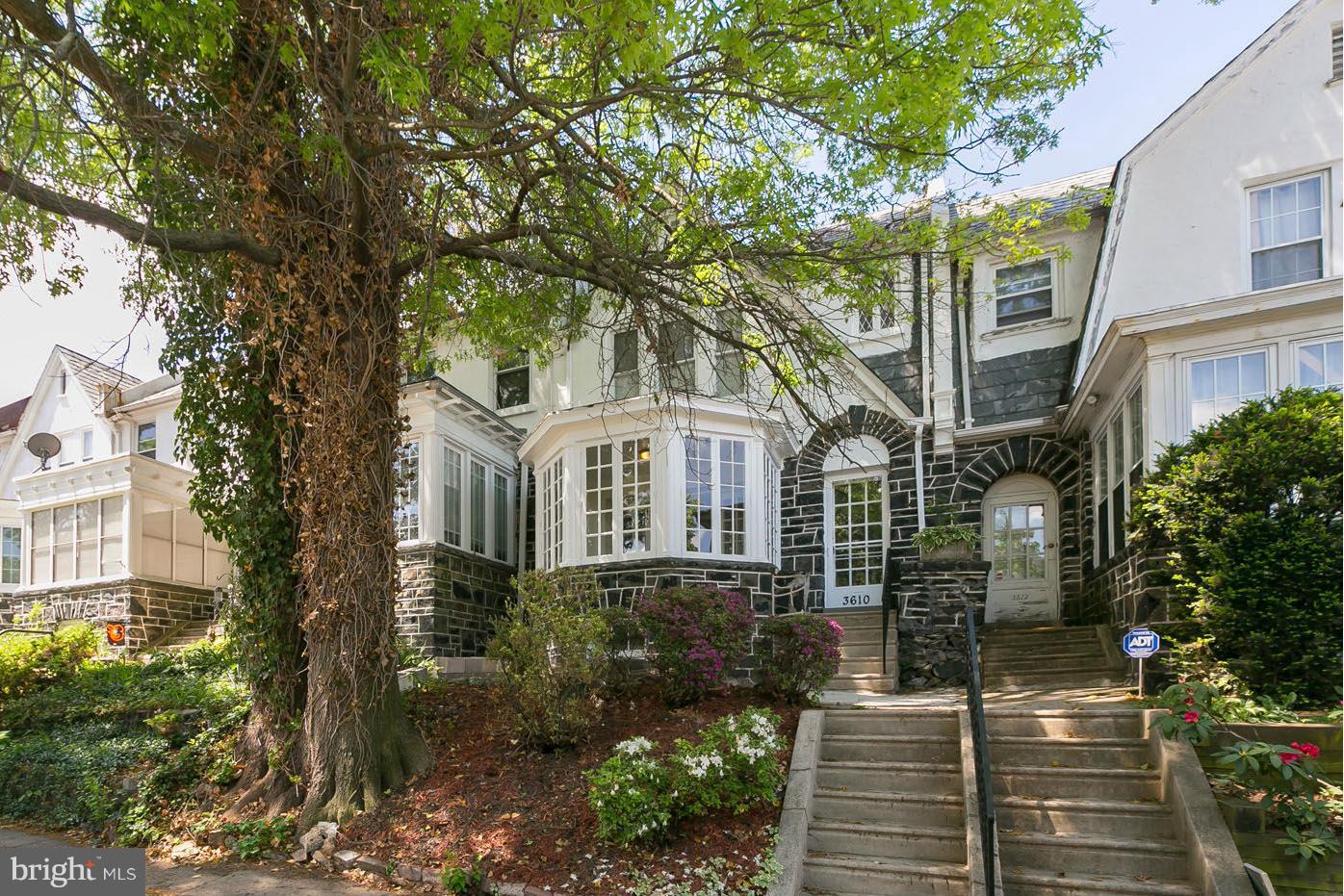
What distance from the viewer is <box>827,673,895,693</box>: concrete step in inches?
390

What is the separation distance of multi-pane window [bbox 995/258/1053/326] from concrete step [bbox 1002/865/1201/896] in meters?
8.98

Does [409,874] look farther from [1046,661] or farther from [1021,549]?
[1021,549]

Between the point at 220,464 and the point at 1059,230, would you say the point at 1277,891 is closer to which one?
the point at 220,464

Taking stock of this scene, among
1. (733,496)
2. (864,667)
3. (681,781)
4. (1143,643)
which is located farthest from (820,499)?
(681,781)

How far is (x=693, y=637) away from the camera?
7.79 m

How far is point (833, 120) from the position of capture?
568cm

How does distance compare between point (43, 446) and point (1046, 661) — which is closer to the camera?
point (1046, 661)

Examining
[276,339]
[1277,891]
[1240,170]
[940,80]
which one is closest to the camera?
[1277,891]

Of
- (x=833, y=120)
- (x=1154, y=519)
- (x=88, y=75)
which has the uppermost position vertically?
(x=88, y=75)

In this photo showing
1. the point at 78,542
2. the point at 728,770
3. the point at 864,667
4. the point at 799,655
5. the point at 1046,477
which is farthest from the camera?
the point at 78,542

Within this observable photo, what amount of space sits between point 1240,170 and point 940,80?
695cm

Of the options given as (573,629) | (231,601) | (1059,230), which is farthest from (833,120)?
(1059,230)

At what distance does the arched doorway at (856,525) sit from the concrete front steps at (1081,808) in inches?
243

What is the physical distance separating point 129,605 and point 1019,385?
15.5 m
